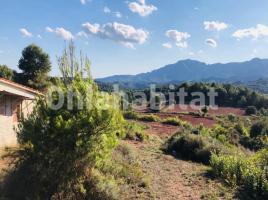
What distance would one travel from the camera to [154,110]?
160ft

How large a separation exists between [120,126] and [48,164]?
6.21ft

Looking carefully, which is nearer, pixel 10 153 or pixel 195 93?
pixel 10 153

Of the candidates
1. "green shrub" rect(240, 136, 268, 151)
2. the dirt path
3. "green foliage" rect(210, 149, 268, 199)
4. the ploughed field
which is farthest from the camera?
the ploughed field

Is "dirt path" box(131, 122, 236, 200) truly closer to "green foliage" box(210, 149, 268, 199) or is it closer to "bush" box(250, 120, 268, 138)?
"green foliage" box(210, 149, 268, 199)

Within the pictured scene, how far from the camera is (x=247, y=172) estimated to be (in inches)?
432

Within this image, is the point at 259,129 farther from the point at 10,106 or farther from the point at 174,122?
the point at 10,106

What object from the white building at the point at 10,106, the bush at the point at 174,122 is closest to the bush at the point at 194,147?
the white building at the point at 10,106

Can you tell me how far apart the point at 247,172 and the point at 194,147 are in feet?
22.0

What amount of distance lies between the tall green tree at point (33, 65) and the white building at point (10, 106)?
2357 centimetres

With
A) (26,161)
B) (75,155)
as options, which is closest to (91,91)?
(75,155)

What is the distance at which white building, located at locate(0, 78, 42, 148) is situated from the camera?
1477cm

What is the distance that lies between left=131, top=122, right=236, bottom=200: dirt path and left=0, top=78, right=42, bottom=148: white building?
572 centimetres

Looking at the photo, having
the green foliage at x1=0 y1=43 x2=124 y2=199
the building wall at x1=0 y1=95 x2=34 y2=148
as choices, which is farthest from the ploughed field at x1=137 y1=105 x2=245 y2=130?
the green foliage at x1=0 y1=43 x2=124 y2=199

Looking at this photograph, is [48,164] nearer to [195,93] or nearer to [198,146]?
[198,146]
